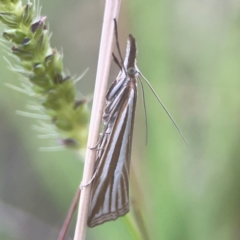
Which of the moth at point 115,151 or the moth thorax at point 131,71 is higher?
the moth thorax at point 131,71

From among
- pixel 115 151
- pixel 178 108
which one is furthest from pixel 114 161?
pixel 178 108

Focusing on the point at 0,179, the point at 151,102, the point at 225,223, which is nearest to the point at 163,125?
the point at 151,102

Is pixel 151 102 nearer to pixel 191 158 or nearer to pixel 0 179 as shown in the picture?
pixel 191 158

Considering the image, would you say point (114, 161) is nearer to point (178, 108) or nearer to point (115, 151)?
point (115, 151)

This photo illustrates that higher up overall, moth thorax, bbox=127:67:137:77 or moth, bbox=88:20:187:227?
moth thorax, bbox=127:67:137:77

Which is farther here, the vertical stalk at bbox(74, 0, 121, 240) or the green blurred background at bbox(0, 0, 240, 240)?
the green blurred background at bbox(0, 0, 240, 240)

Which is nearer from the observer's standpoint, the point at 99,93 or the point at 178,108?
the point at 99,93
